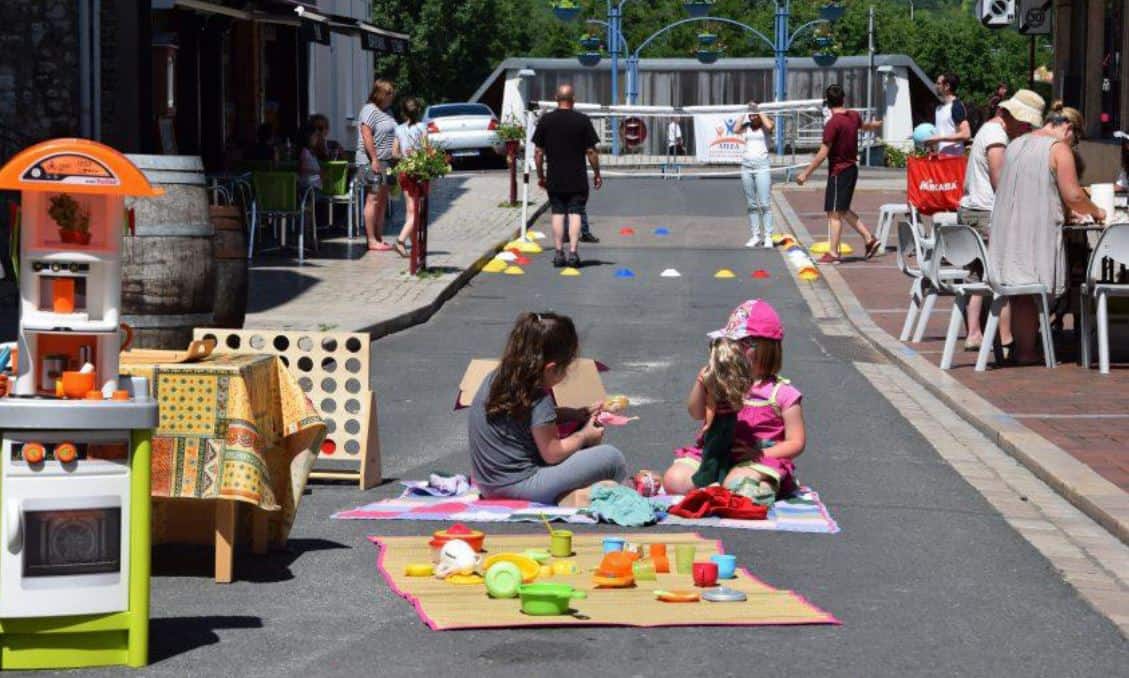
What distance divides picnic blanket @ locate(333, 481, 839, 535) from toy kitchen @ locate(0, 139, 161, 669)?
2.50 m

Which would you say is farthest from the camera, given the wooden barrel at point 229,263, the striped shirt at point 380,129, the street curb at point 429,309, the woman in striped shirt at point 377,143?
the striped shirt at point 380,129

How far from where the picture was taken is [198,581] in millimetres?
6812

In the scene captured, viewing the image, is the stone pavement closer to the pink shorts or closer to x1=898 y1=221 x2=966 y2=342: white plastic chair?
x1=898 y1=221 x2=966 y2=342: white plastic chair

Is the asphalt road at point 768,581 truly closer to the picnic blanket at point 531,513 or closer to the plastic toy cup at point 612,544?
the picnic blanket at point 531,513

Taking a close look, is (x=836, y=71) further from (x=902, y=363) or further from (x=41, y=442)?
(x=41, y=442)

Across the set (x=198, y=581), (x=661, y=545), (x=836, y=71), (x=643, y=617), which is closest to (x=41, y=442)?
(x=198, y=581)

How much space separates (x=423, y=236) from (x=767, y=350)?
11.6 m

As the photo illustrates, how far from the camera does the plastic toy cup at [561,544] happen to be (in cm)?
712

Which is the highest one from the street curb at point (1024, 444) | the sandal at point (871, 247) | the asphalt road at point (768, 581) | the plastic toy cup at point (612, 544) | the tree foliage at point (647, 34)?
the tree foliage at point (647, 34)

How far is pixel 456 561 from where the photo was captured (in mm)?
6793

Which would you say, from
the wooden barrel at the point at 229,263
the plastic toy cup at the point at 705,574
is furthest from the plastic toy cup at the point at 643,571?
the wooden barrel at the point at 229,263

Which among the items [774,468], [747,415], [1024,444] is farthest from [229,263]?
[1024,444]

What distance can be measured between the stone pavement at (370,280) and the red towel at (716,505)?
6.74m

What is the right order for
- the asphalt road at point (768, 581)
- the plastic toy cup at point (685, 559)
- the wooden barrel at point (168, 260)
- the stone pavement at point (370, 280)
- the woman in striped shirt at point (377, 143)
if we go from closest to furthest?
1. the asphalt road at point (768, 581)
2. the plastic toy cup at point (685, 559)
3. the wooden barrel at point (168, 260)
4. the stone pavement at point (370, 280)
5. the woman in striped shirt at point (377, 143)
